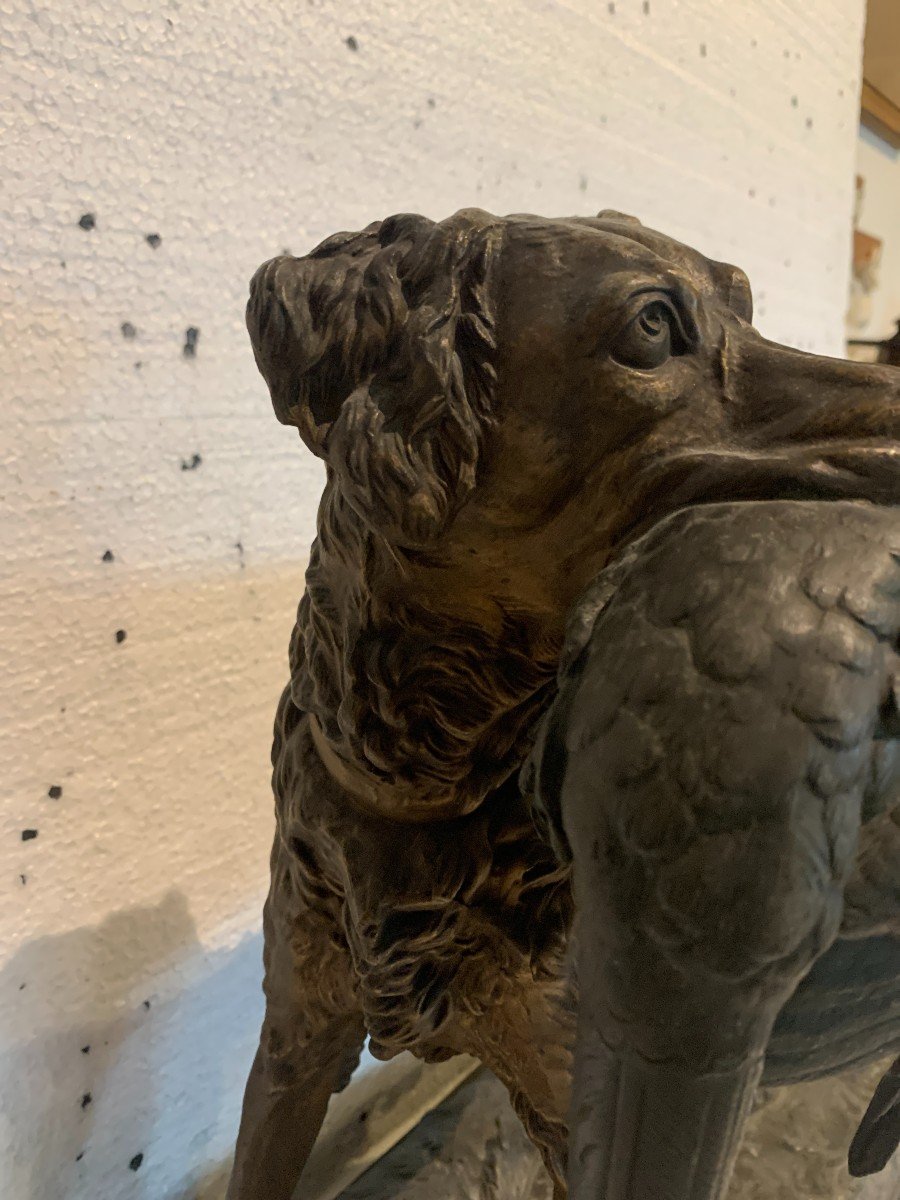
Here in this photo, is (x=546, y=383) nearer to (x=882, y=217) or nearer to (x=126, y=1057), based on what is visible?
(x=126, y=1057)

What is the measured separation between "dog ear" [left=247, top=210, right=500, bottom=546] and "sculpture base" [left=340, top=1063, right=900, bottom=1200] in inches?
23.5

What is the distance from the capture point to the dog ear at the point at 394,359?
1.10 feet

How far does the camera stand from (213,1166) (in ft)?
2.46

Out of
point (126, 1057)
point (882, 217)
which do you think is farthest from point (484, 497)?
point (882, 217)

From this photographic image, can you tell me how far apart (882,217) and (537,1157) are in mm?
2250

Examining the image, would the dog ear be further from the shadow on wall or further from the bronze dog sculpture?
the shadow on wall

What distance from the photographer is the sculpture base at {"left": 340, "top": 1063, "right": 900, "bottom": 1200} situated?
0.70 metres

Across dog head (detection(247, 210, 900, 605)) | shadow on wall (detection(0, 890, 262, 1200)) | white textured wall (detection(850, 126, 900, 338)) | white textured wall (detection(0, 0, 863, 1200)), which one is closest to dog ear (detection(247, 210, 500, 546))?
dog head (detection(247, 210, 900, 605))

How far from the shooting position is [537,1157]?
0.74 m

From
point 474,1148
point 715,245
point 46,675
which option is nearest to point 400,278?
Result: point 46,675

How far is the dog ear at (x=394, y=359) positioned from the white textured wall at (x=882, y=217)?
2.09 meters

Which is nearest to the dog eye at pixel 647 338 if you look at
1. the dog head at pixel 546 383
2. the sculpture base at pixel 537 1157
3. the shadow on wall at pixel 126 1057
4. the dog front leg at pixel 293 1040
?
the dog head at pixel 546 383

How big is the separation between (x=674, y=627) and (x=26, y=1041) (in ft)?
1.84

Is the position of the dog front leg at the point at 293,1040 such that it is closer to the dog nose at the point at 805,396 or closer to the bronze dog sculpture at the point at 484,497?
the bronze dog sculpture at the point at 484,497
